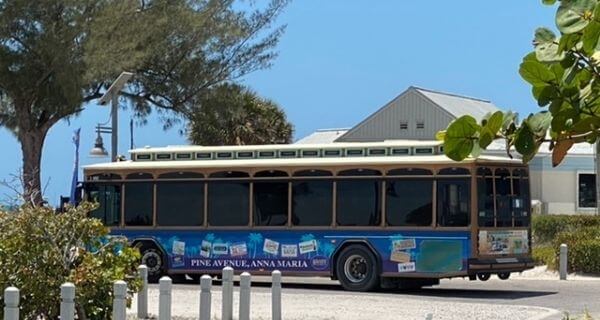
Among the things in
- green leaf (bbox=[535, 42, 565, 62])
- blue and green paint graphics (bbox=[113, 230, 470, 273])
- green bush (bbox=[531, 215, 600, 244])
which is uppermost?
green leaf (bbox=[535, 42, 565, 62])

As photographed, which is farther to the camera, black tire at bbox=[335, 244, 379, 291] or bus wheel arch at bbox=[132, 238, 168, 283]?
bus wheel arch at bbox=[132, 238, 168, 283]

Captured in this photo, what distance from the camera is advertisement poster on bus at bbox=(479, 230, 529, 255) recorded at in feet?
63.8

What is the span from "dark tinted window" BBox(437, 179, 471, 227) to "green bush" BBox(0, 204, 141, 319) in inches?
313

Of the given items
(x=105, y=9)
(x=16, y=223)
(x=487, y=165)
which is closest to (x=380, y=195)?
(x=487, y=165)

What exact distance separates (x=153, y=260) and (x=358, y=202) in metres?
4.99

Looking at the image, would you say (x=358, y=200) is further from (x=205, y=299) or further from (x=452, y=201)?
(x=205, y=299)

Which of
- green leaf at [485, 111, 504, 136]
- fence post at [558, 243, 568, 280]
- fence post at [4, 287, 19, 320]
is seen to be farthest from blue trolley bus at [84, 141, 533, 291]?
green leaf at [485, 111, 504, 136]

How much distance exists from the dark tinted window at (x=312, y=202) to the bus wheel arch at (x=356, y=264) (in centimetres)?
68

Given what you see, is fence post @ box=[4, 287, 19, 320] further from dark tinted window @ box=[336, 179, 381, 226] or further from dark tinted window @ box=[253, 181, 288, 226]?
dark tinted window @ box=[253, 181, 288, 226]

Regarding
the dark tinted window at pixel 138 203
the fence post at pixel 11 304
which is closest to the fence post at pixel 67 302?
the fence post at pixel 11 304

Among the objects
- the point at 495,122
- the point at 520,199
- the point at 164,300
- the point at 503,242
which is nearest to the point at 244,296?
the point at 164,300

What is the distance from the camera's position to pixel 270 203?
69.7 feet

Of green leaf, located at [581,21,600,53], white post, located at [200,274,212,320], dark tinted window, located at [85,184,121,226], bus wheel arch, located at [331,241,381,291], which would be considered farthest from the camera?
dark tinted window, located at [85,184,121,226]

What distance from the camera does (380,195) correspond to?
20.1 meters
